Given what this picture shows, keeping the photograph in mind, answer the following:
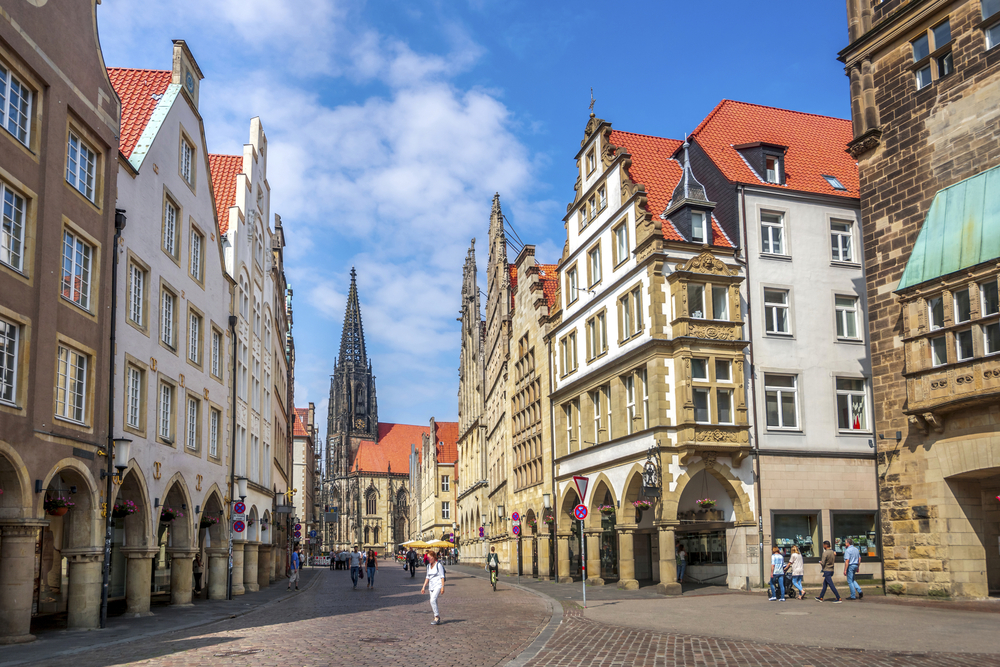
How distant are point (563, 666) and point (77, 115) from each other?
1479 cm

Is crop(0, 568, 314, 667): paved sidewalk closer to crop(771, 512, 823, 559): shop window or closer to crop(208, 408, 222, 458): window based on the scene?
crop(208, 408, 222, 458): window

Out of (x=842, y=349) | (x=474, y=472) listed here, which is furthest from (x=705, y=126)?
(x=474, y=472)

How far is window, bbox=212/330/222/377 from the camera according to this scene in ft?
100

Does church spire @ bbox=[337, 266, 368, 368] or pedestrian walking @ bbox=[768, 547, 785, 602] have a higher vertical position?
church spire @ bbox=[337, 266, 368, 368]

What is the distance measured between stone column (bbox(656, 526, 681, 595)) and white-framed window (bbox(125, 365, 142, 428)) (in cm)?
1546

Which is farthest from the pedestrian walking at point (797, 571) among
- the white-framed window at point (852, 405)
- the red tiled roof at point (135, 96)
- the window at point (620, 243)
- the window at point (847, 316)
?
the red tiled roof at point (135, 96)

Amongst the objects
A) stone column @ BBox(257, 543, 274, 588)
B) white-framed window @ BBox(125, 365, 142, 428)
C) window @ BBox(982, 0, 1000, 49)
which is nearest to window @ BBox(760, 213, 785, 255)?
window @ BBox(982, 0, 1000, 49)

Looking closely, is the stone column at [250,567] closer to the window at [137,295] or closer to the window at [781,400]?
the window at [137,295]

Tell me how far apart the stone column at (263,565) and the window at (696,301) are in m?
22.7

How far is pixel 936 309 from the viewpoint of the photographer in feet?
72.9

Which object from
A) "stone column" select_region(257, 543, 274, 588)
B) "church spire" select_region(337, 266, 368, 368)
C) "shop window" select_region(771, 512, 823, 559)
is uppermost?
"church spire" select_region(337, 266, 368, 368)

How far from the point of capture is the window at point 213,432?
29.7 metres

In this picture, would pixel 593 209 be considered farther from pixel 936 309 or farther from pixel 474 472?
pixel 474 472

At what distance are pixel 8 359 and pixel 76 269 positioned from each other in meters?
3.29
